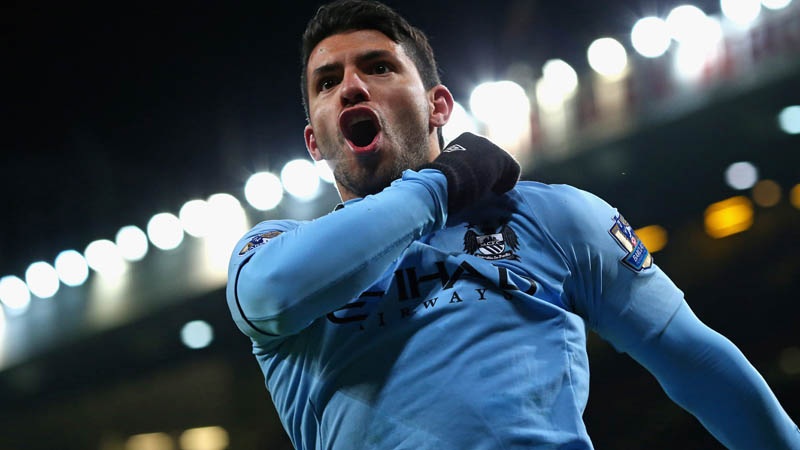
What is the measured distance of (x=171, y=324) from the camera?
10.4 metres

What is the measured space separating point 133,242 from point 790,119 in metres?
8.14

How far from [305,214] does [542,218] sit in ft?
25.2

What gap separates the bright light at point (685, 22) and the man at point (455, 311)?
7016 mm

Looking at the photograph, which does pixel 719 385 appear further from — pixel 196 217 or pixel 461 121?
pixel 196 217

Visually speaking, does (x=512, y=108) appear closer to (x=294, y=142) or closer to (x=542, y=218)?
(x=294, y=142)

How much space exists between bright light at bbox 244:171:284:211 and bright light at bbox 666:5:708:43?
4.70 m

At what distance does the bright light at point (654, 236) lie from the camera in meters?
9.83

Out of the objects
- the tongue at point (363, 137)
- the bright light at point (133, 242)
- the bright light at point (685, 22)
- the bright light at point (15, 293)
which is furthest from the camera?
the bright light at point (15, 293)

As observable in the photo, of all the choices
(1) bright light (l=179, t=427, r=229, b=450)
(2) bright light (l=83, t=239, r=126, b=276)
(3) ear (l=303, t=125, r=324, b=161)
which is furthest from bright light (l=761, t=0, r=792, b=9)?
(1) bright light (l=179, t=427, r=229, b=450)

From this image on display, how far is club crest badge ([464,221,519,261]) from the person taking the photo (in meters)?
1.41

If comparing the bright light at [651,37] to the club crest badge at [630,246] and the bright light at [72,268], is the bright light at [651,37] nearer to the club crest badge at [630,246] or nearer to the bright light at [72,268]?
the club crest badge at [630,246]

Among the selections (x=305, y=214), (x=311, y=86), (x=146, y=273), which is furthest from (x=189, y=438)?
(x=311, y=86)

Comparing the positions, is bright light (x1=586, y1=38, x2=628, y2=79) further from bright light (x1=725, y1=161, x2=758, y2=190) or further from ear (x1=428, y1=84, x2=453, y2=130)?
ear (x1=428, y1=84, x2=453, y2=130)

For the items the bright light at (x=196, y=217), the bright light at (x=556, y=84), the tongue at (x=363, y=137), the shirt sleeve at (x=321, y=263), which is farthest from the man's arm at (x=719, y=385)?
the bright light at (x=196, y=217)
